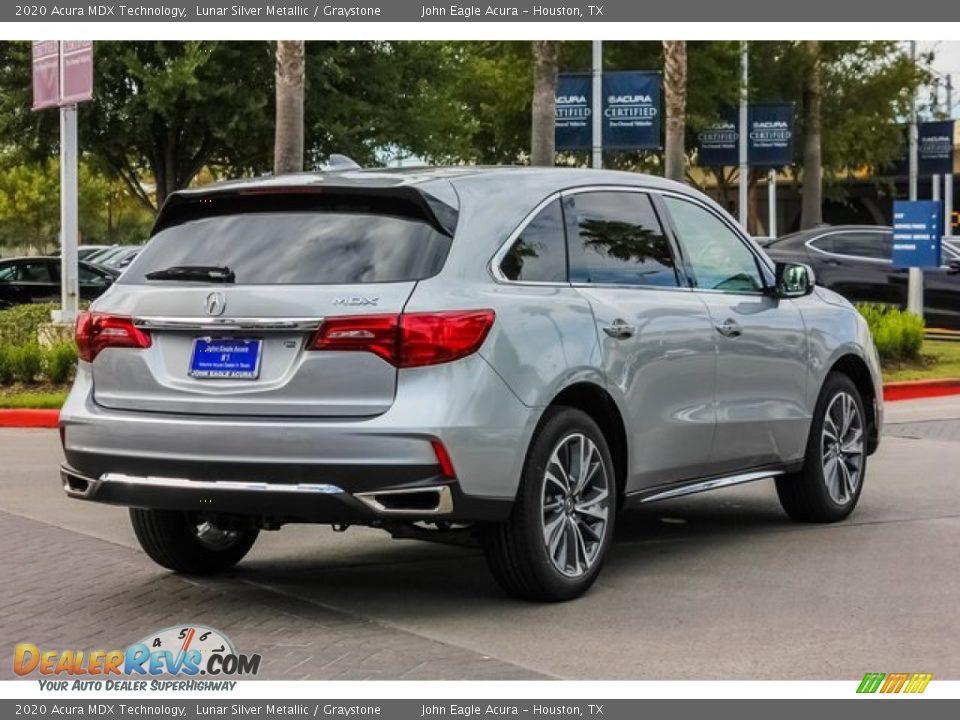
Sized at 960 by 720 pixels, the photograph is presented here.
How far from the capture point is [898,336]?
64.2 ft

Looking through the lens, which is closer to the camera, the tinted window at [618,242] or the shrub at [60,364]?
the tinted window at [618,242]

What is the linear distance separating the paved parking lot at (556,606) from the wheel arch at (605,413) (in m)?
0.54

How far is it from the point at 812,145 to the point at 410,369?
3655cm

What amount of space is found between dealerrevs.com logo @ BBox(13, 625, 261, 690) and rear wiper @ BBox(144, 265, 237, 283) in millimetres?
1461

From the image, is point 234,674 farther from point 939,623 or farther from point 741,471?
point 741,471

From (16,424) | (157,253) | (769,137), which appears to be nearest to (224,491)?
(157,253)

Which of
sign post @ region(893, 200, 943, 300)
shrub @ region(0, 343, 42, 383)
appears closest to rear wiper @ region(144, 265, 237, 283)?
shrub @ region(0, 343, 42, 383)

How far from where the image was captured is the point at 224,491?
6648mm

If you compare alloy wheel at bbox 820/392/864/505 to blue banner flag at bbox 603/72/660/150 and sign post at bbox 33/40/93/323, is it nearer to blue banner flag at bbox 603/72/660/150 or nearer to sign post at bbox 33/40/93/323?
sign post at bbox 33/40/93/323

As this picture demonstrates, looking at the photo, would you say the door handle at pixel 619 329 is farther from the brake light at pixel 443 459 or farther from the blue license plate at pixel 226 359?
the blue license plate at pixel 226 359

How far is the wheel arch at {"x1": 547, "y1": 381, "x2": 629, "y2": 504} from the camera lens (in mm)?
7254

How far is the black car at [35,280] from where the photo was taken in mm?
29062

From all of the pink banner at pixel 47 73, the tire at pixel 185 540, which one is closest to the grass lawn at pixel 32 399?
the pink banner at pixel 47 73

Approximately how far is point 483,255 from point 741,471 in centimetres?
231
